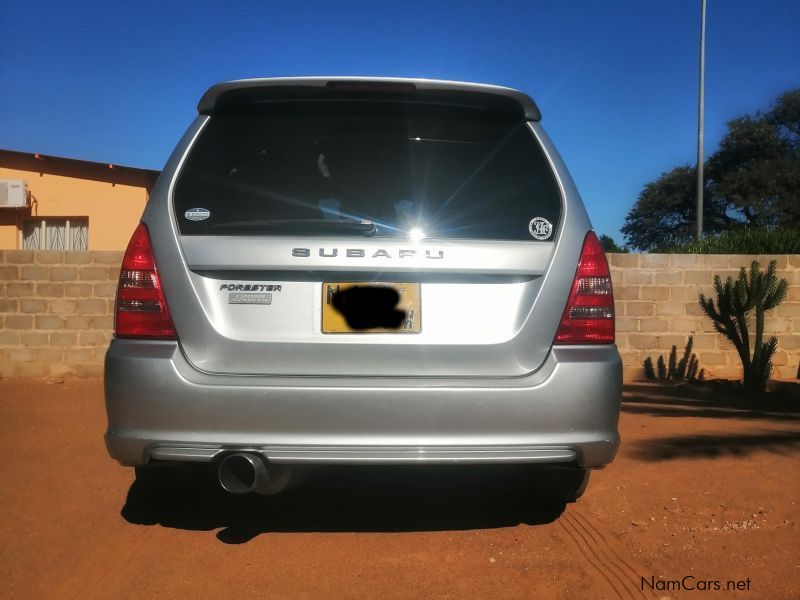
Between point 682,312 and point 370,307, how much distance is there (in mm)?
6809

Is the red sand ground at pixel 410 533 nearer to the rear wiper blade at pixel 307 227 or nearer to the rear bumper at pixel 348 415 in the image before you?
the rear bumper at pixel 348 415

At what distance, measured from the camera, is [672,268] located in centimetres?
877

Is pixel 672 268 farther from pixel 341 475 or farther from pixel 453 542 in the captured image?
pixel 453 542

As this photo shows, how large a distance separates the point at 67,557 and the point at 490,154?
8.08ft

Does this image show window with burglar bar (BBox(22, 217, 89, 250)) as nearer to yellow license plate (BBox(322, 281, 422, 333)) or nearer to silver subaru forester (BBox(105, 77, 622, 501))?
silver subaru forester (BBox(105, 77, 622, 501))

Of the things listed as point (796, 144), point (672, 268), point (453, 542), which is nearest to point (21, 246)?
point (672, 268)

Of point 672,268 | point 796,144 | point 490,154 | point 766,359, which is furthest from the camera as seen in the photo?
point 796,144

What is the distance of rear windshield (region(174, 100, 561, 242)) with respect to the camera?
114 inches

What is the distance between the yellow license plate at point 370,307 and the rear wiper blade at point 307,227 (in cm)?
21

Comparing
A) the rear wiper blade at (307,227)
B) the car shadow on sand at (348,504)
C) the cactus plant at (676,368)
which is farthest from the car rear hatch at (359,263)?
the cactus plant at (676,368)

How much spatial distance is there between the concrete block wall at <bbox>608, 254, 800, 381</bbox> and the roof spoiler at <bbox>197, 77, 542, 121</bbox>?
5958 millimetres

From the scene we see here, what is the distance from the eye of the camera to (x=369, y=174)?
3094 mm

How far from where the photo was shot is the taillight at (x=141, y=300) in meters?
2.84

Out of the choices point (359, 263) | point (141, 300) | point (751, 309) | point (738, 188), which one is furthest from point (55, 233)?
point (738, 188)
